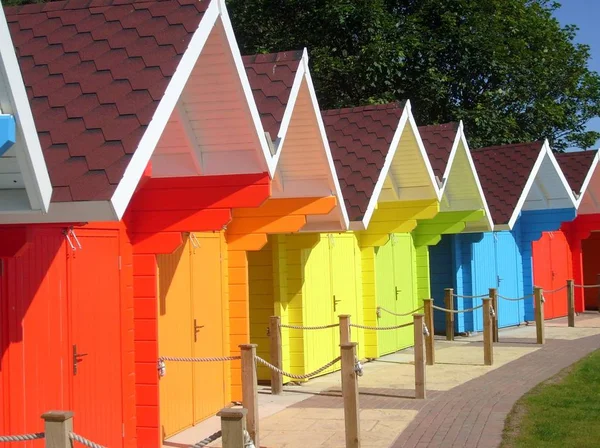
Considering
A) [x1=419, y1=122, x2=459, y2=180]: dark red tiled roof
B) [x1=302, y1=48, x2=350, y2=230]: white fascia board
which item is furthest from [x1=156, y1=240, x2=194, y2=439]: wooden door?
[x1=419, y1=122, x2=459, y2=180]: dark red tiled roof

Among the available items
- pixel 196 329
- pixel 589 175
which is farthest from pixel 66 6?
pixel 589 175

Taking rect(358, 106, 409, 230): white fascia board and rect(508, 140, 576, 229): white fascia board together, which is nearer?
rect(358, 106, 409, 230): white fascia board

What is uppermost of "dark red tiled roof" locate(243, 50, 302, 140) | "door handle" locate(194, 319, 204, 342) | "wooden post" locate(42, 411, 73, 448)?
"dark red tiled roof" locate(243, 50, 302, 140)

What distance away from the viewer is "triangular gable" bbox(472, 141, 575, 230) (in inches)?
829

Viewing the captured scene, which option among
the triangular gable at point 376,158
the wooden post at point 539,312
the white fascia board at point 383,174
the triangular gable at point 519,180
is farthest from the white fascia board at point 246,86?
the triangular gable at point 519,180

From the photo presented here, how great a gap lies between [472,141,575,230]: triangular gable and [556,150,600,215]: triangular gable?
26.8 inches

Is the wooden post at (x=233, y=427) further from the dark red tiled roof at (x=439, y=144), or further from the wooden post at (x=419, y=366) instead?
the dark red tiled roof at (x=439, y=144)

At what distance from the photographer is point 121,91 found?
669 cm

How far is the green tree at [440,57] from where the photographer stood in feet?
102

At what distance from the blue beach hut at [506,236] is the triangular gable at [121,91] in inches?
500

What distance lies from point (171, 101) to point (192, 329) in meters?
4.78

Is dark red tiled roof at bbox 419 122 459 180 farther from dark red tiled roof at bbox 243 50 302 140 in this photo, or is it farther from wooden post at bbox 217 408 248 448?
wooden post at bbox 217 408 248 448

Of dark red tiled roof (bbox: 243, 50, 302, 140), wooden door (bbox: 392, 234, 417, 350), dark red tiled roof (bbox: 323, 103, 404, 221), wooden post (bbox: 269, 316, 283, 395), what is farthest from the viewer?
wooden door (bbox: 392, 234, 417, 350)

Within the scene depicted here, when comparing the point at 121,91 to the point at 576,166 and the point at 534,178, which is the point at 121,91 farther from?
the point at 576,166
